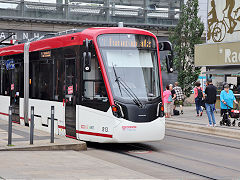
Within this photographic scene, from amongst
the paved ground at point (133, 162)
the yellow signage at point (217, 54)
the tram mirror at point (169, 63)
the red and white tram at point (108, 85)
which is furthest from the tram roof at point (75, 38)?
the yellow signage at point (217, 54)

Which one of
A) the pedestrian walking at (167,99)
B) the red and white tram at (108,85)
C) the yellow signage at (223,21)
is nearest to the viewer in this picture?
the red and white tram at (108,85)

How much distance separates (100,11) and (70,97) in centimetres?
2152

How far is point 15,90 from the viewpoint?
17.8 meters

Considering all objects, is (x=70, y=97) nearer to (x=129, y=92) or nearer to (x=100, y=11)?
(x=129, y=92)

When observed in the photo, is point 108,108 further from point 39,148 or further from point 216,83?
point 216,83

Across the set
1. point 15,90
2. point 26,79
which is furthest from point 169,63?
point 15,90

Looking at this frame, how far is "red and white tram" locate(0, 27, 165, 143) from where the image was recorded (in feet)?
39.2

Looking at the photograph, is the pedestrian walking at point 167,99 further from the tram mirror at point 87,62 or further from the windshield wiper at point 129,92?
the tram mirror at point 87,62

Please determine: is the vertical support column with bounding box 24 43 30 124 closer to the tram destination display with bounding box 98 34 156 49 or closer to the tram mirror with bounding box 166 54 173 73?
the tram destination display with bounding box 98 34 156 49

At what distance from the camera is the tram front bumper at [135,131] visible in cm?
1185

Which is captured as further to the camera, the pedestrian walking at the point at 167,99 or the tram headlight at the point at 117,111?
the pedestrian walking at the point at 167,99

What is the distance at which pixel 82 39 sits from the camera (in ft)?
42.3

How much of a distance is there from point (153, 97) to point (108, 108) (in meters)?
1.21

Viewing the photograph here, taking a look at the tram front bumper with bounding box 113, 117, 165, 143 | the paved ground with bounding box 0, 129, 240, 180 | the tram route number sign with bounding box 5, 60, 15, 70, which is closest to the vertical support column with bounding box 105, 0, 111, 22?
the tram route number sign with bounding box 5, 60, 15, 70
